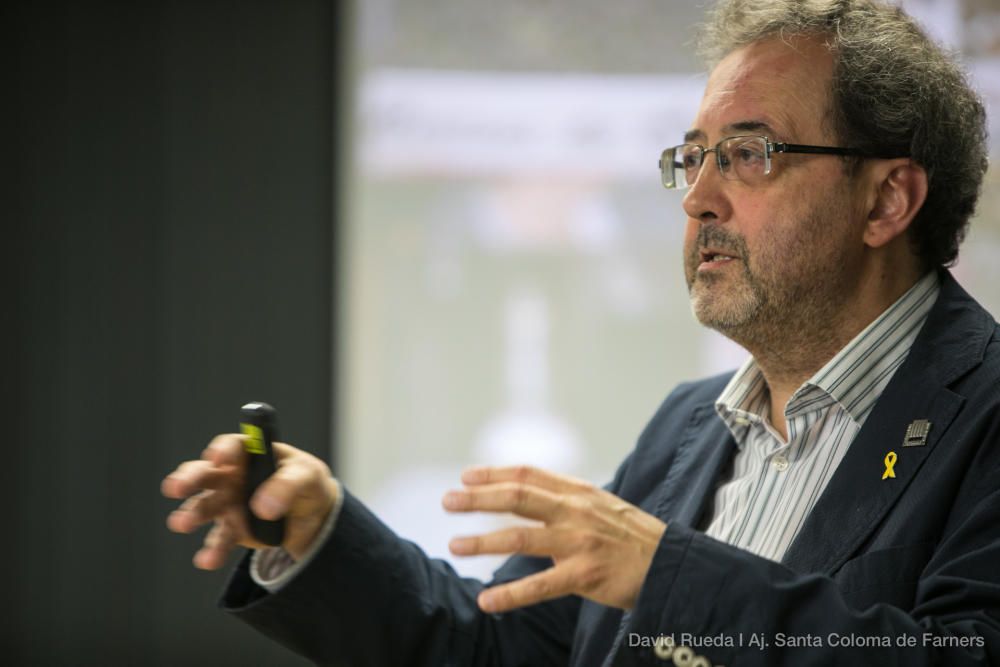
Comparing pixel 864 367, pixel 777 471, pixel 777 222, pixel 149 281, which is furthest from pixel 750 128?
pixel 149 281

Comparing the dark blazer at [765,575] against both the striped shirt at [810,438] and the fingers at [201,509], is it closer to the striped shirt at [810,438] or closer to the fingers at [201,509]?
the striped shirt at [810,438]

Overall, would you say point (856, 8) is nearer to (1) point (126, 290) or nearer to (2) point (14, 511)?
(1) point (126, 290)

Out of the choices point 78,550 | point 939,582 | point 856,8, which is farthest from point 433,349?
point 939,582

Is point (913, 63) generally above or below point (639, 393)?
above

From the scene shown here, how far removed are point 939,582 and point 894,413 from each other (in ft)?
1.00

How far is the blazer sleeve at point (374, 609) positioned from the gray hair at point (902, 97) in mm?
957

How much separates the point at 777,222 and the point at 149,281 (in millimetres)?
3139

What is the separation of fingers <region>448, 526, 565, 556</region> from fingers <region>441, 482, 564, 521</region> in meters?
0.02

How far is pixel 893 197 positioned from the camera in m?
1.78

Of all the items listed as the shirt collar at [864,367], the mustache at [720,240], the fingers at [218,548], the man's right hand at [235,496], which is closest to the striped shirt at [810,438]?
the shirt collar at [864,367]

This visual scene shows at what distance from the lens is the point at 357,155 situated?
161 inches

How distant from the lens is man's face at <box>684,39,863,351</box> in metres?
1.72

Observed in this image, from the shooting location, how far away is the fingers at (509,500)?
118 cm

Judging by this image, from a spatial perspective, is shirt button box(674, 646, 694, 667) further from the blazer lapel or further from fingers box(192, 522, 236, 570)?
fingers box(192, 522, 236, 570)
